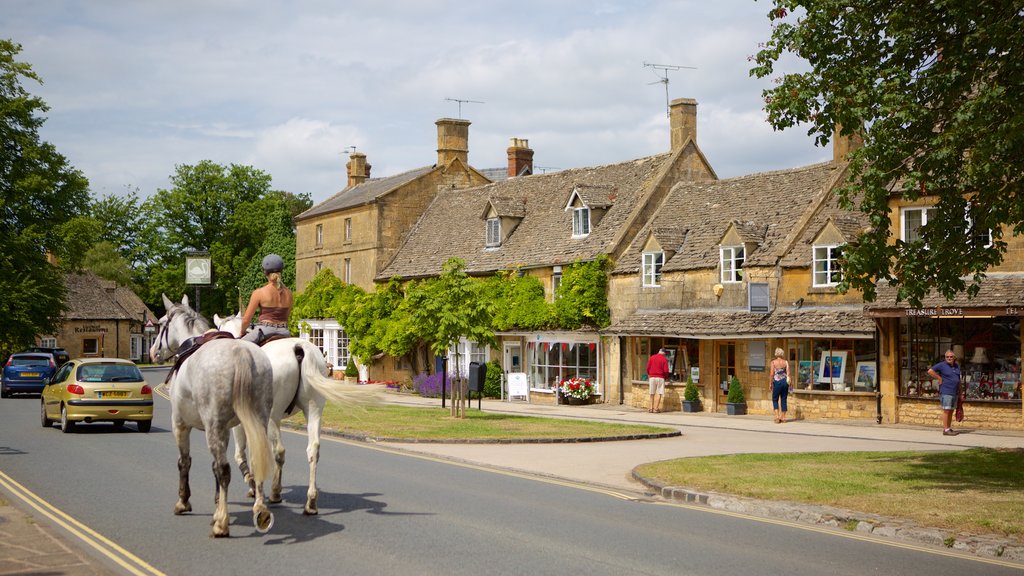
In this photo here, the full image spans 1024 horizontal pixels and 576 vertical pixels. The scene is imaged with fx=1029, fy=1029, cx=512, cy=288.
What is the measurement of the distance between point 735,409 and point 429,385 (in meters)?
14.6

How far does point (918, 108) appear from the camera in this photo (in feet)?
47.3

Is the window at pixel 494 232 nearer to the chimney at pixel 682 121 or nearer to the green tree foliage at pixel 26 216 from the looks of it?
the chimney at pixel 682 121

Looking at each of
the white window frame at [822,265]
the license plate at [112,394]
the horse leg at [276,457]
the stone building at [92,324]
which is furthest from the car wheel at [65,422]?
the stone building at [92,324]

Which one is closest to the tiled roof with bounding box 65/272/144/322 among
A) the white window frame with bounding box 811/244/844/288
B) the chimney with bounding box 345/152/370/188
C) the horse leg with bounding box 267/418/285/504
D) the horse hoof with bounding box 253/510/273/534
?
the chimney with bounding box 345/152/370/188

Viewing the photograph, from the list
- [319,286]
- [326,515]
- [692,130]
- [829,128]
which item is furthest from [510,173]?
[326,515]

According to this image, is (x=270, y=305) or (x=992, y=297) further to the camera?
(x=992, y=297)

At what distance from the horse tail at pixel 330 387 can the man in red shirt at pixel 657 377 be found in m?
21.6

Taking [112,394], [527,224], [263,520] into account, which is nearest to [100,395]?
[112,394]

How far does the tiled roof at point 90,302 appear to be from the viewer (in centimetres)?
8112

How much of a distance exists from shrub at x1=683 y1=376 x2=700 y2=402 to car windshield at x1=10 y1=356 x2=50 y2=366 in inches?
1015

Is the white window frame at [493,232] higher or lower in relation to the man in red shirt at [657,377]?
higher

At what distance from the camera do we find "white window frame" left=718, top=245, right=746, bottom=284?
34.0 metres

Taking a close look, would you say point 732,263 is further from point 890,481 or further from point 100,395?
point 100,395

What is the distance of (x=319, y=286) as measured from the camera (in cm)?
5744
